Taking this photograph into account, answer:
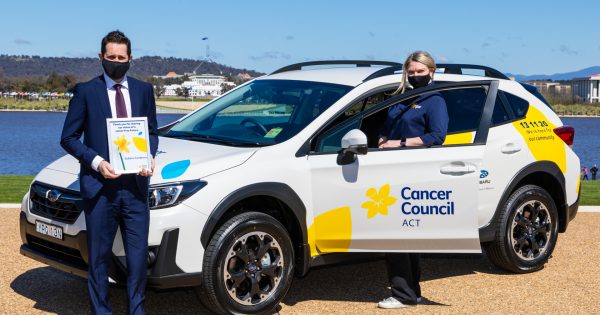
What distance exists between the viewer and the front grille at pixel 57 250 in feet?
16.6

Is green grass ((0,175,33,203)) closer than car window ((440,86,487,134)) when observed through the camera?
No

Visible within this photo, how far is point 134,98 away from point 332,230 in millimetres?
1694

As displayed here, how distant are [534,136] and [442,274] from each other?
56.1 inches

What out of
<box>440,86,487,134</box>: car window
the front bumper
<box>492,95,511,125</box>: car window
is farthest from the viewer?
<box>492,95,511,125</box>: car window

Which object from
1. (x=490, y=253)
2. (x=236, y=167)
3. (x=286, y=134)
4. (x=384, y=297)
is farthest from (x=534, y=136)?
(x=236, y=167)

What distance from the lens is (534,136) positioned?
22.1 ft

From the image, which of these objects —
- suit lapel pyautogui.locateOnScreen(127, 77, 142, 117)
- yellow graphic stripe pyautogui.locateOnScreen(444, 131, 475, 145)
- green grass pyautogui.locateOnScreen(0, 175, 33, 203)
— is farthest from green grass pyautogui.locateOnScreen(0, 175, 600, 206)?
suit lapel pyautogui.locateOnScreen(127, 77, 142, 117)

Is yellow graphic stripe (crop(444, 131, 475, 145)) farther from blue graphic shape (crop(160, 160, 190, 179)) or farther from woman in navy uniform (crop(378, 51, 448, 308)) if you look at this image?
blue graphic shape (crop(160, 160, 190, 179))

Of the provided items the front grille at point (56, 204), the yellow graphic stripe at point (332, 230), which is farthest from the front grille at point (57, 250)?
the yellow graphic stripe at point (332, 230)

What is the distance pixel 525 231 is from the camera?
22.0 feet

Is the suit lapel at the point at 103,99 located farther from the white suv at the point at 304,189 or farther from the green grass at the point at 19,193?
the green grass at the point at 19,193

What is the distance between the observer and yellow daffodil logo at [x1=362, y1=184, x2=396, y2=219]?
5453mm

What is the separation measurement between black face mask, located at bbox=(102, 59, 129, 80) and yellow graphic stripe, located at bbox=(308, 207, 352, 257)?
1.73m

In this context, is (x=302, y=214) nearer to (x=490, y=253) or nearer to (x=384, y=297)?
(x=384, y=297)
